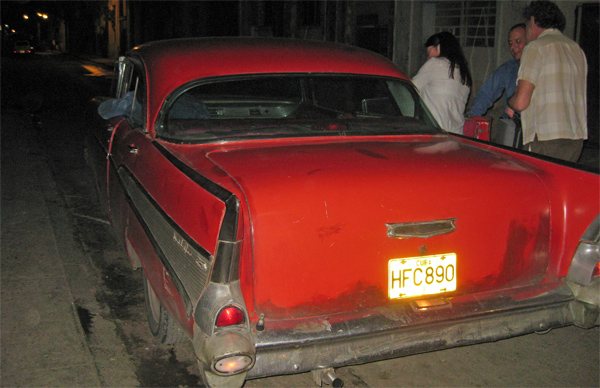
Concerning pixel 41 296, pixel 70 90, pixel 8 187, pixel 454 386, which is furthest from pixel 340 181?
pixel 70 90

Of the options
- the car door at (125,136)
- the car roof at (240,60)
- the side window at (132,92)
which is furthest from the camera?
the side window at (132,92)

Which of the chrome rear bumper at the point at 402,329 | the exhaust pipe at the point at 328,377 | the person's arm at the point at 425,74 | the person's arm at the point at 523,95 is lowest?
the exhaust pipe at the point at 328,377

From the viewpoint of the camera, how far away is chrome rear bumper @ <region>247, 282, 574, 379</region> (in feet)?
7.85

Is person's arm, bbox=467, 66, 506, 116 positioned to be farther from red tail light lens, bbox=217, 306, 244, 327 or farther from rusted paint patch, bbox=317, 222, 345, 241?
red tail light lens, bbox=217, 306, 244, 327

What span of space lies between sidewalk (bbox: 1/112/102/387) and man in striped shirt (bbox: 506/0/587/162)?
3613 millimetres

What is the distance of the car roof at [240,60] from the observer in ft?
11.5

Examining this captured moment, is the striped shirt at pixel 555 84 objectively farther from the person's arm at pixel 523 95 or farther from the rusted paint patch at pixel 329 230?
the rusted paint patch at pixel 329 230

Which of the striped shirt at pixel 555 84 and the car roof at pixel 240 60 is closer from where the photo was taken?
the car roof at pixel 240 60

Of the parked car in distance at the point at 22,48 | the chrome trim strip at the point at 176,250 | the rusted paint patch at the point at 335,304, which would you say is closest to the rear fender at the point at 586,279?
the rusted paint patch at the point at 335,304

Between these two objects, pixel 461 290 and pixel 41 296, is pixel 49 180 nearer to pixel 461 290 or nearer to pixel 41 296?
pixel 41 296

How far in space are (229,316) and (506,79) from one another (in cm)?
441

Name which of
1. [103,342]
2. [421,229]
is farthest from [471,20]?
[103,342]

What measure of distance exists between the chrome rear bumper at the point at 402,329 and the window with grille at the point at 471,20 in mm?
7550

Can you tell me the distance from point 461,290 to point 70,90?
757 inches
